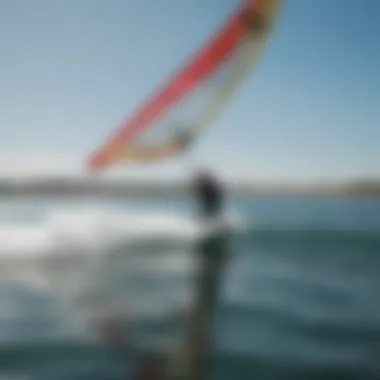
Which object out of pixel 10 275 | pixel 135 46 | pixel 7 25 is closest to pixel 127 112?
pixel 135 46

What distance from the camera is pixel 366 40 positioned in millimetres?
1650

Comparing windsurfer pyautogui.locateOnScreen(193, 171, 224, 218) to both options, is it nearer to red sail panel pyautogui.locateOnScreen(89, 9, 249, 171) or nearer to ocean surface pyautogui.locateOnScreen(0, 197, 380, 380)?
ocean surface pyautogui.locateOnScreen(0, 197, 380, 380)

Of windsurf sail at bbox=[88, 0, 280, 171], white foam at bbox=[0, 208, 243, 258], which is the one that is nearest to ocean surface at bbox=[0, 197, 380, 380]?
white foam at bbox=[0, 208, 243, 258]

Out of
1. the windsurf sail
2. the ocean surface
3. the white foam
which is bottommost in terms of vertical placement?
the ocean surface

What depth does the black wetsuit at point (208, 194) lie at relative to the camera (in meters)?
1.54

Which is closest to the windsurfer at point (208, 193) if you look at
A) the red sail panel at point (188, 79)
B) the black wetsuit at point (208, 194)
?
the black wetsuit at point (208, 194)

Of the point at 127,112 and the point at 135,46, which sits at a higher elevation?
the point at 135,46

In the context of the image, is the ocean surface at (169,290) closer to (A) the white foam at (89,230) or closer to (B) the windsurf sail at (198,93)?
(A) the white foam at (89,230)

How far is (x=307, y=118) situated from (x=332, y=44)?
20cm

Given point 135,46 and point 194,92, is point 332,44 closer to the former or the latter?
point 194,92

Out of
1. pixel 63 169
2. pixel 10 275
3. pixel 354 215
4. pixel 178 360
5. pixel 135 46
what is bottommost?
pixel 178 360

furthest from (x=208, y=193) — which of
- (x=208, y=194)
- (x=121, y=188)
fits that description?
(x=121, y=188)

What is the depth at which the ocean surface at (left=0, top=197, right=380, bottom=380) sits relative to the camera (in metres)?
1.50

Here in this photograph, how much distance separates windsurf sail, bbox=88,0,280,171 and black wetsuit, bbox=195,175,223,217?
0.09 metres
